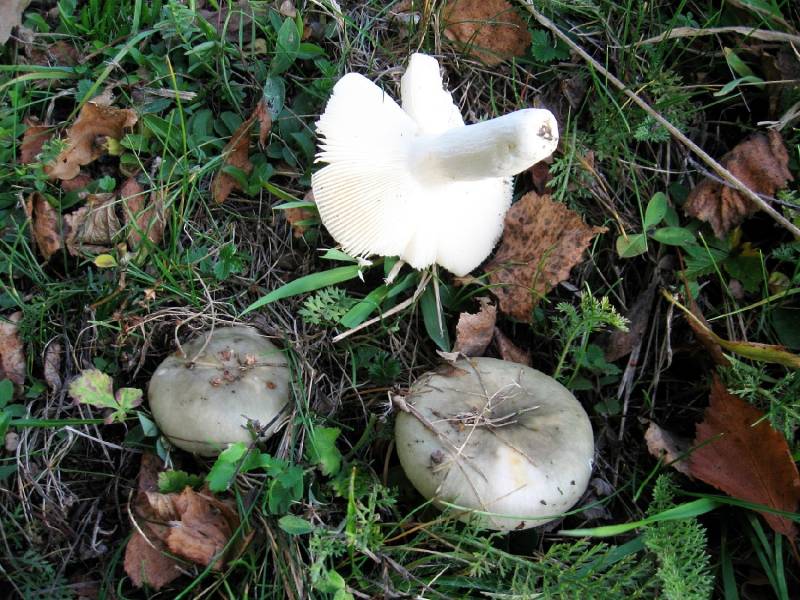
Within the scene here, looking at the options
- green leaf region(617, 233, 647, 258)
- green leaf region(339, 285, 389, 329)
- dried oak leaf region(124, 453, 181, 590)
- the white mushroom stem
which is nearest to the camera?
Result: the white mushroom stem

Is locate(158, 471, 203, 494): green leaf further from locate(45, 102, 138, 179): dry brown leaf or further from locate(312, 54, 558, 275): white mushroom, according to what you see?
locate(45, 102, 138, 179): dry brown leaf

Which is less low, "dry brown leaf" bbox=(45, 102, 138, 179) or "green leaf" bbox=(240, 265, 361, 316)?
"dry brown leaf" bbox=(45, 102, 138, 179)

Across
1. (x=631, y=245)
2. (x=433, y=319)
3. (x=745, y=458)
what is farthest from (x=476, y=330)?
(x=745, y=458)

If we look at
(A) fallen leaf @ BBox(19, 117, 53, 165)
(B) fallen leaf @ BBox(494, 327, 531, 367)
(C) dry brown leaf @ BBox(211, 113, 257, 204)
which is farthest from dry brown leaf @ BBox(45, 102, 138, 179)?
(B) fallen leaf @ BBox(494, 327, 531, 367)

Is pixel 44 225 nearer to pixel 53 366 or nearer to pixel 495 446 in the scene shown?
pixel 53 366

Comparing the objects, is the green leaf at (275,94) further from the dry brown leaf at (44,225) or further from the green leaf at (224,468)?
the green leaf at (224,468)

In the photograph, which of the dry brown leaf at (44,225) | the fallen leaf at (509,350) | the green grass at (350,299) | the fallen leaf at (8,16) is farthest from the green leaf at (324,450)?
the fallen leaf at (8,16)

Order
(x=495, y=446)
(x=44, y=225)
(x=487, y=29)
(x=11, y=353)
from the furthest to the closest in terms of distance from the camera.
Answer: (x=487, y=29) → (x=44, y=225) → (x=11, y=353) → (x=495, y=446)
